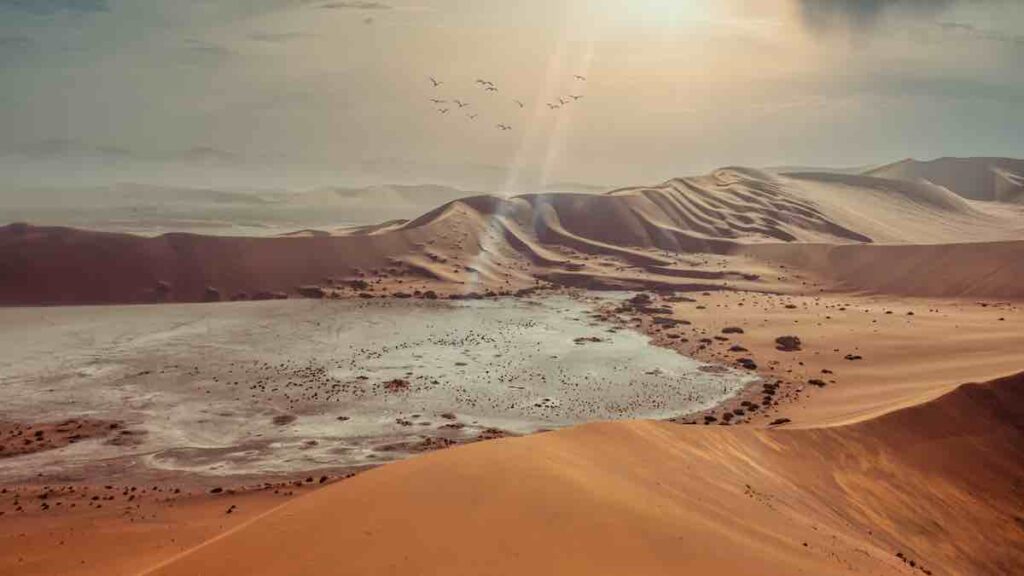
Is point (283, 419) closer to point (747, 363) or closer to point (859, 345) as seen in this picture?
point (747, 363)

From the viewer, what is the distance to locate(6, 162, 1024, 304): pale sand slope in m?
51.5

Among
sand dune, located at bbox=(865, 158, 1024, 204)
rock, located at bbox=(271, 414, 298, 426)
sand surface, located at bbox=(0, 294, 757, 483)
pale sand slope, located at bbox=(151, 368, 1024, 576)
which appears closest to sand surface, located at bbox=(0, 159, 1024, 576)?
pale sand slope, located at bbox=(151, 368, 1024, 576)

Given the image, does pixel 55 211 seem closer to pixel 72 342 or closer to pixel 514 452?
pixel 72 342

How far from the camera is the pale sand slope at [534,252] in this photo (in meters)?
51.5

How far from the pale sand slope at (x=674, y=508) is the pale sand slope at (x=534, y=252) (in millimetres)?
39440

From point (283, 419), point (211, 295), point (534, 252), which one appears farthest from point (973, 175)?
point (283, 419)

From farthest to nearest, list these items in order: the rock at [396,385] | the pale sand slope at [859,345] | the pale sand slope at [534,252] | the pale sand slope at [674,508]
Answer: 1. the pale sand slope at [534,252]
2. the rock at [396,385]
3. the pale sand slope at [859,345]
4. the pale sand slope at [674,508]

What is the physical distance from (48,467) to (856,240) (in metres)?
91.4

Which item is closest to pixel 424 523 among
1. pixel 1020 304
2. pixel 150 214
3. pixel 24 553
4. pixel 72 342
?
pixel 24 553

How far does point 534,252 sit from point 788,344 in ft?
112

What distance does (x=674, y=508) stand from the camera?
10.5 meters

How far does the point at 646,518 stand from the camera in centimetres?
944

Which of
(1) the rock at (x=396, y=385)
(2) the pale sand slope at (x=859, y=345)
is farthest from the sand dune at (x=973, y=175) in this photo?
(1) the rock at (x=396, y=385)

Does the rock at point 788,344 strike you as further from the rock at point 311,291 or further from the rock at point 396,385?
the rock at point 311,291
